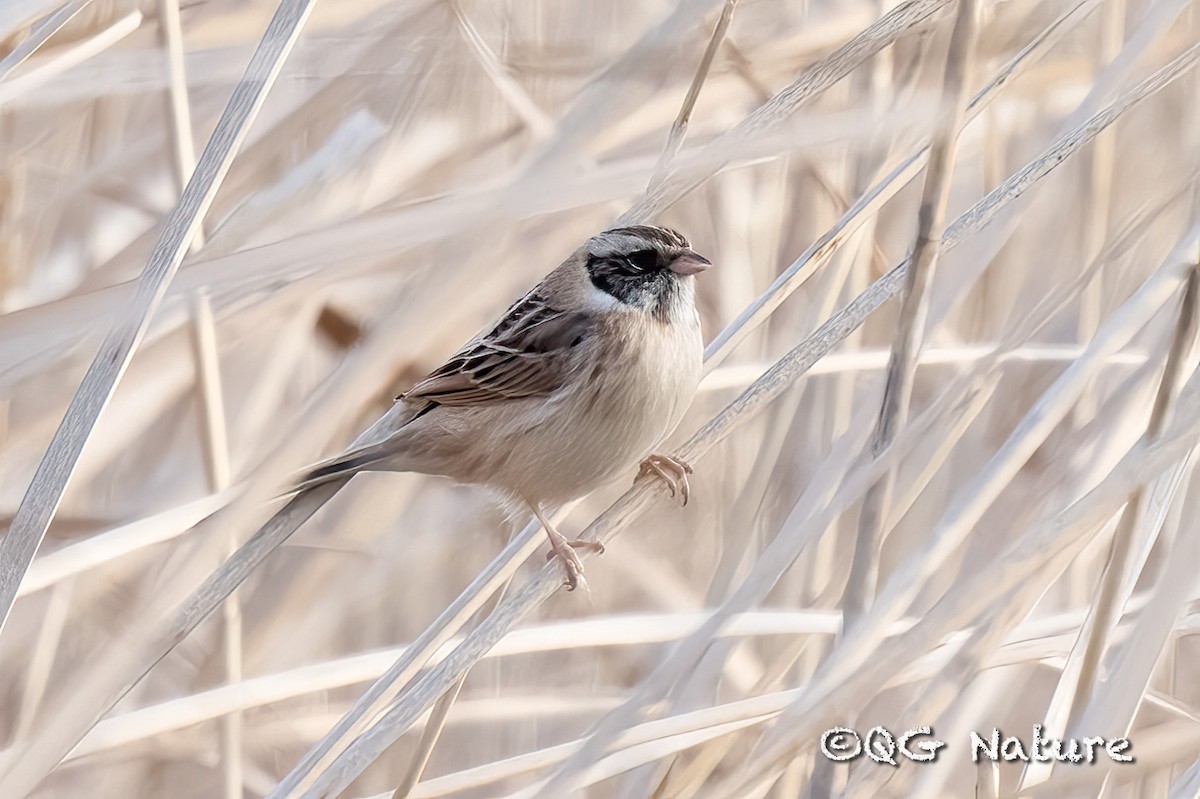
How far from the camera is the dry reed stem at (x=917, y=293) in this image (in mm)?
1734

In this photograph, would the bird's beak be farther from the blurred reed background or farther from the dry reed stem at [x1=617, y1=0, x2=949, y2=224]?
the dry reed stem at [x1=617, y1=0, x2=949, y2=224]

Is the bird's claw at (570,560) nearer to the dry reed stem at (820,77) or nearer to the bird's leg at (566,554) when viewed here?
the bird's leg at (566,554)

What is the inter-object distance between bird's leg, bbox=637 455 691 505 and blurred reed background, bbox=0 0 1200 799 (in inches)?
4.1

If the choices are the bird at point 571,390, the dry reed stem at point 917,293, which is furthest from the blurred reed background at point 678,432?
the bird at point 571,390

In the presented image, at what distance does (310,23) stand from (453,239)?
1101 millimetres

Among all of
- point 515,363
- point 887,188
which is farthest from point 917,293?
point 515,363

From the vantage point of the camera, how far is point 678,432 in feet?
10.7

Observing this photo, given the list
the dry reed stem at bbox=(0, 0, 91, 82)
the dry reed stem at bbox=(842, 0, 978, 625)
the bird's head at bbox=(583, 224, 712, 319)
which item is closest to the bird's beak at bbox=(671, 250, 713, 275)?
the bird's head at bbox=(583, 224, 712, 319)

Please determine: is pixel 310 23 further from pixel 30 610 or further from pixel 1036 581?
pixel 1036 581

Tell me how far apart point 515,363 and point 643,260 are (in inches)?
13.6

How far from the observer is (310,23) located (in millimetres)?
2721
